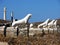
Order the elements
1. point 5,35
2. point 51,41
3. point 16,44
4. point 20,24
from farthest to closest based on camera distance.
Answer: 1. point 20,24
2. point 5,35
3. point 51,41
4. point 16,44

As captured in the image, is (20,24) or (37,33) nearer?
(37,33)

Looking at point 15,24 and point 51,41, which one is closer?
point 51,41

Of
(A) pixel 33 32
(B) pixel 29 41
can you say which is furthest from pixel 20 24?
(B) pixel 29 41

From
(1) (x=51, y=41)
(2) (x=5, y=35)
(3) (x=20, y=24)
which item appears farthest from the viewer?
(3) (x=20, y=24)

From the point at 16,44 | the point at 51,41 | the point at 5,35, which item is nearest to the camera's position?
the point at 16,44

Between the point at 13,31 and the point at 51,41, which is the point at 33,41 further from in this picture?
the point at 13,31

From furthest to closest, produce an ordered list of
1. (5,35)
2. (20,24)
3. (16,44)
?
1. (20,24)
2. (5,35)
3. (16,44)

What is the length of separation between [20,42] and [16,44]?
0.25 metres

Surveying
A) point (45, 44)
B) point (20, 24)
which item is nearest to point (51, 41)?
point (45, 44)

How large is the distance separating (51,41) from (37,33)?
6.02ft

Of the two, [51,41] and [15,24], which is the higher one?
[15,24]

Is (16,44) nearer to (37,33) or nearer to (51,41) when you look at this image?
(51,41)

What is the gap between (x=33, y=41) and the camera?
1037 centimetres

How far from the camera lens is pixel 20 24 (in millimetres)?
14102
